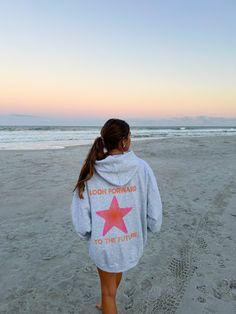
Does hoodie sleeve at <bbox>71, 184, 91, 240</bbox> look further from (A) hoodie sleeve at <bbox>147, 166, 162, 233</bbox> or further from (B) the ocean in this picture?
(B) the ocean

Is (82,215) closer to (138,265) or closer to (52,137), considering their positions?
(138,265)

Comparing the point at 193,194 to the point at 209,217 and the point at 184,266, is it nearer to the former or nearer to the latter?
the point at 209,217

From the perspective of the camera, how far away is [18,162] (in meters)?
12.0

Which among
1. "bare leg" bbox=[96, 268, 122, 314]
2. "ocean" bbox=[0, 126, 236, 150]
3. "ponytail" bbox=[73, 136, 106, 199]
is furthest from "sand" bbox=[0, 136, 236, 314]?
"ocean" bbox=[0, 126, 236, 150]

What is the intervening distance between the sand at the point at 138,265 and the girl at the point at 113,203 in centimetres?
93

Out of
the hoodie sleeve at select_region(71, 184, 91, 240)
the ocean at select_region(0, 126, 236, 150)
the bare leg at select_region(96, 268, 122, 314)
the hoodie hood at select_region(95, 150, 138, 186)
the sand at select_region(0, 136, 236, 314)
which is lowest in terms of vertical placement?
the ocean at select_region(0, 126, 236, 150)

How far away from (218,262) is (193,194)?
3.39 metres

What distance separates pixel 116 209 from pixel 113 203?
0.18 feet

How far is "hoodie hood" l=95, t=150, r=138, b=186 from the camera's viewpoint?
2.29 metres

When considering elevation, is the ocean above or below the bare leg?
below

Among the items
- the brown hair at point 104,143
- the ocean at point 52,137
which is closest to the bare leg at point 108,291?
the brown hair at point 104,143

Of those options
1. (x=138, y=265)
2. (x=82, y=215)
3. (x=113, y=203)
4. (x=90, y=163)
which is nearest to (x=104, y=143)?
(x=90, y=163)

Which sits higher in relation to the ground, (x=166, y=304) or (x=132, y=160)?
(x=132, y=160)

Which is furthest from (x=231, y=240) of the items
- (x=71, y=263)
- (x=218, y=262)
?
(x=71, y=263)
